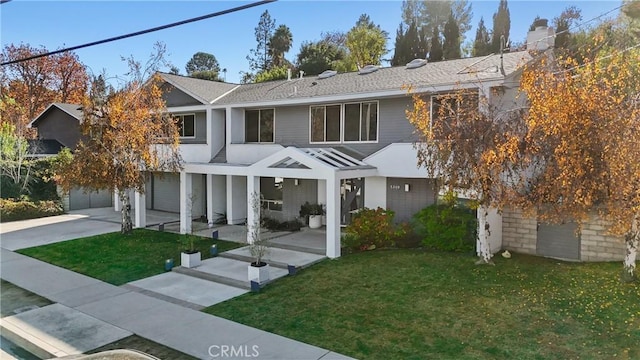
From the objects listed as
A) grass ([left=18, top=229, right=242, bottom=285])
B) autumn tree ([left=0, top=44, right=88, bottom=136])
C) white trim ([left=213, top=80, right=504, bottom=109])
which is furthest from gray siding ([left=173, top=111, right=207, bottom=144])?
autumn tree ([left=0, top=44, right=88, bottom=136])

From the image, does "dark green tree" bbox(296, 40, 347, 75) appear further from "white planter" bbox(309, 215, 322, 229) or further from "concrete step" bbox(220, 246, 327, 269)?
"concrete step" bbox(220, 246, 327, 269)

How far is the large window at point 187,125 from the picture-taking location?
2039 centimetres

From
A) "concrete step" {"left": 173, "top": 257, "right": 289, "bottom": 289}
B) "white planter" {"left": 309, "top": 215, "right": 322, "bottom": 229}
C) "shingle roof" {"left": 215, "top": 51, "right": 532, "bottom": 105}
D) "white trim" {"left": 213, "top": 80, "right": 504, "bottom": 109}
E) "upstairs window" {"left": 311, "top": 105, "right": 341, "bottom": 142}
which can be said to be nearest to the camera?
"concrete step" {"left": 173, "top": 257, "right": 289, "bottom": 289}

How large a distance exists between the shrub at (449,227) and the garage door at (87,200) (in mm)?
→ 18279

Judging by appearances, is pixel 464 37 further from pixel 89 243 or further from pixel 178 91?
pixel 89 243

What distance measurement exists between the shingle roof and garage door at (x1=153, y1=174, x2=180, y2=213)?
520 centimetres

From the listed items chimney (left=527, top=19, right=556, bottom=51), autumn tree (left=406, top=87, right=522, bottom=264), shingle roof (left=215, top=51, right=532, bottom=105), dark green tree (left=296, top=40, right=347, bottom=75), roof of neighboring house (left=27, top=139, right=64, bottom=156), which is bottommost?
autumn tree (left=406, top=87, right=522, bottom=264)

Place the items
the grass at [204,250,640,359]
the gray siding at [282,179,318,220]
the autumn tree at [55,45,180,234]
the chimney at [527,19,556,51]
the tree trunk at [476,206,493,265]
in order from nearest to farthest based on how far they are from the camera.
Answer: the grass at [204,250,640,359]
the tree trunk at [476,206,493,265]
the autumn tree at [55,45,180,234]
the chimney at [527,19,556,51]
the gray siding at [282,179,318,220]

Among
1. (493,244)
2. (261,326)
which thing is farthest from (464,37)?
(261,326)

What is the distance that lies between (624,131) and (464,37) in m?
41.5

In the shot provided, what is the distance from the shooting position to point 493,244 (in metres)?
12.2

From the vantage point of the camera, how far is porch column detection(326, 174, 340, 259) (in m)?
12.3

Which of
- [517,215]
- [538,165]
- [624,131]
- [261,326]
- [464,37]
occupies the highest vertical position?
[464,37]

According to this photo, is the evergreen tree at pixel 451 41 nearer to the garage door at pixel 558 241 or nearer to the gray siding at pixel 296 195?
the gray siding at pixel 296 195
